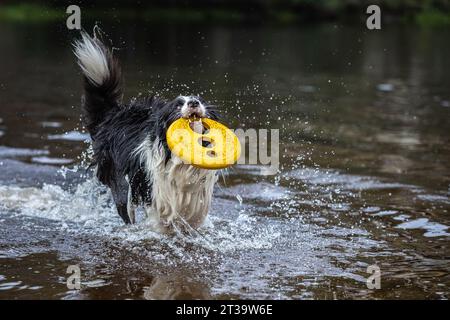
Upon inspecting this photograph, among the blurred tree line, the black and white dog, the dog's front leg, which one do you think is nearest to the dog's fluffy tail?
the black and white dog

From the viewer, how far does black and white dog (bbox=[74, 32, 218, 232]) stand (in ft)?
19.2

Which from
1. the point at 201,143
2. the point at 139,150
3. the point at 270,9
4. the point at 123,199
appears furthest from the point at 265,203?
the point at 270,9

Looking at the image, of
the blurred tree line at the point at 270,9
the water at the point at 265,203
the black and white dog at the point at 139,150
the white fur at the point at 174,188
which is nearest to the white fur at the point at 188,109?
the black and white dog at the point at 139,150

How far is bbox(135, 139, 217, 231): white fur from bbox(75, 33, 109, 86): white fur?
44.6 inches

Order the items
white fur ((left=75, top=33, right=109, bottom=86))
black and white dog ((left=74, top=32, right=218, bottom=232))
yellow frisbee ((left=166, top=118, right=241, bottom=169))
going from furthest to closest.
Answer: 1. white fur ((left=75, top=33, right=109, bottom=86))
2. black and white dog ((left=74, top=32, right=218, bottom=232))
3. yellow frisbee ((left=166, top=118, right=241, bottom=169))

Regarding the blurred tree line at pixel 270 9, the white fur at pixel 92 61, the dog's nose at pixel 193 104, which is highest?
the blurred tree line at pixel 270 9

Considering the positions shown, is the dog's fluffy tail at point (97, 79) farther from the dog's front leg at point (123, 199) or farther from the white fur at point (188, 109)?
the white fur at point (188, 109)

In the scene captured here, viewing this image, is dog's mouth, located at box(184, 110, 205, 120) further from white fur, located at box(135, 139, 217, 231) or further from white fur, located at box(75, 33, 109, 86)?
white fur, located at box(75, 33, 109, 86)

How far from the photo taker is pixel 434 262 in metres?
5.70

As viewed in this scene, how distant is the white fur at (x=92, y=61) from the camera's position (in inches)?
271

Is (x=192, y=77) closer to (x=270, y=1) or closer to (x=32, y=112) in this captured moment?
(x=32, y=112)

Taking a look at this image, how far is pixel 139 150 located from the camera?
6.13 metres

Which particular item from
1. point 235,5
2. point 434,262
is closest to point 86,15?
point 235,5

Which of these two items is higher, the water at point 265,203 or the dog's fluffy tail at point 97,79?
the dog's fluffy tail at point 97,79
